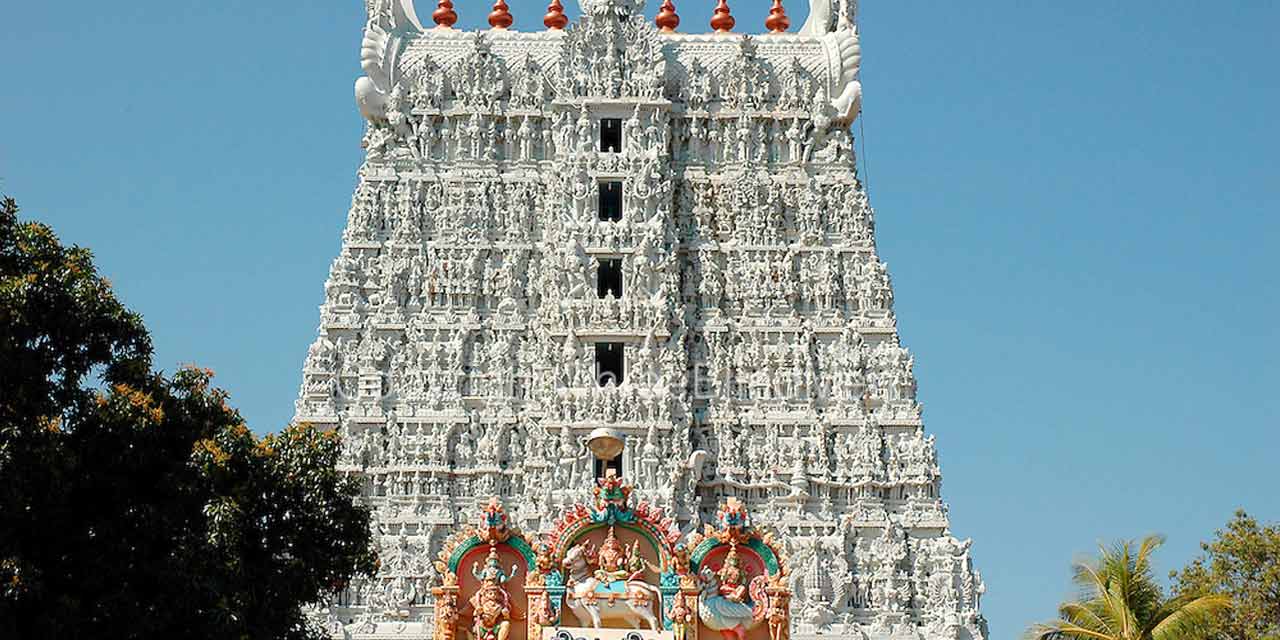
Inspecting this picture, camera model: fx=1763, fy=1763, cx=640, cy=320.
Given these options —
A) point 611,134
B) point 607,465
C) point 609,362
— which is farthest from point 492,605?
point 611,134

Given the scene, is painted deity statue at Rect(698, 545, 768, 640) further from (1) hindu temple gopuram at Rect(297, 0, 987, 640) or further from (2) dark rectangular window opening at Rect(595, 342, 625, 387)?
(2) dark rectangular window opening at Rect(595, 342, 625, 387)

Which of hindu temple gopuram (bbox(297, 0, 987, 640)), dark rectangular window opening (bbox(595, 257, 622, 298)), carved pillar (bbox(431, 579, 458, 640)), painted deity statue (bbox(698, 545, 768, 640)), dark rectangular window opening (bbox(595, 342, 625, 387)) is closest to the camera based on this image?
carved pillar (bbox(431, 579, 458, 640))

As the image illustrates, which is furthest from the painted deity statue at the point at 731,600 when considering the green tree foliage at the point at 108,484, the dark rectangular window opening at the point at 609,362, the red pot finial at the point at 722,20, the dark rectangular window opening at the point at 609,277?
the red pot finial at the point at 722,20

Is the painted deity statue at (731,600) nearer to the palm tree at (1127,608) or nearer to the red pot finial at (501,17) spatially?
the palm tree at (1127,608)

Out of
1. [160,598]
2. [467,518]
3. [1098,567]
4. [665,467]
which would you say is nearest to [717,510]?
[665,467]

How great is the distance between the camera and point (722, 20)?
45.9 m

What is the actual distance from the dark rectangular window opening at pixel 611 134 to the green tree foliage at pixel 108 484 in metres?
17.3

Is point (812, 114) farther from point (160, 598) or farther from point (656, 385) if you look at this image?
point (160, 598)

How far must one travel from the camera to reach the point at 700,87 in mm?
42719

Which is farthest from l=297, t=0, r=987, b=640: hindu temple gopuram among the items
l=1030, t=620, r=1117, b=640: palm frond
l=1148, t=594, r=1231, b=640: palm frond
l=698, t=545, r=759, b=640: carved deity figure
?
l=698, t=545, r=759, b=640: carved deity figure

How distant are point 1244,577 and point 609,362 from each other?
614 inches

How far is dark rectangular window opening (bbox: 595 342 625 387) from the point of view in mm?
39812

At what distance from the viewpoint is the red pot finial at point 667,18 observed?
45.5 meters

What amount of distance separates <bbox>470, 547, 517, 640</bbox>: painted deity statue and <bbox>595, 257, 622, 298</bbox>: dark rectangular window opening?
11.5 metres
